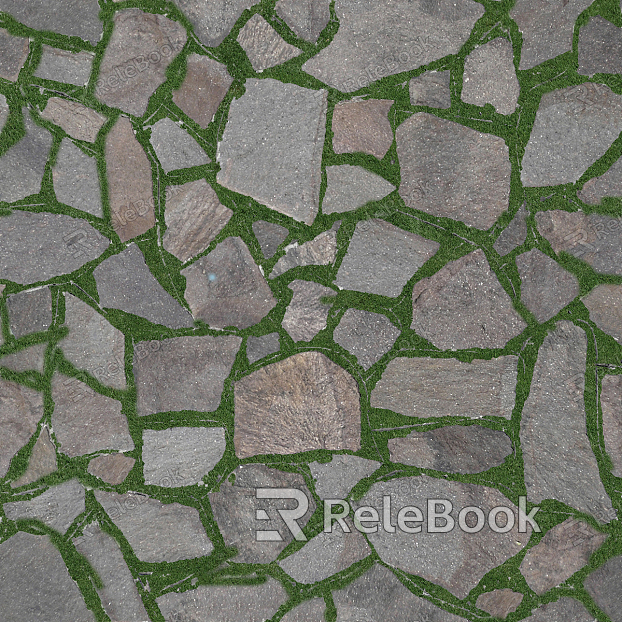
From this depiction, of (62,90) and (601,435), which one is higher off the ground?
(62,90)

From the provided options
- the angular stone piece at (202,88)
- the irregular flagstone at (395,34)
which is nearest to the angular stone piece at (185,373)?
the angular stone piece at (202,88)

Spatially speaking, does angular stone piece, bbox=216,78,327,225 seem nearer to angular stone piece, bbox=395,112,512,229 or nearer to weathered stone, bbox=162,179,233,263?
weathered stone, bbox=162,179,233,263

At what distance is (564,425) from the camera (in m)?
2.08

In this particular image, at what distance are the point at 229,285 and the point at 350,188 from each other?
667 mm

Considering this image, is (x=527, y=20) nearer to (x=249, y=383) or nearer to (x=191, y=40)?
(x=191, y=40)

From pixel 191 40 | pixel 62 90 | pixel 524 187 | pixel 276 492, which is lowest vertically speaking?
pixel 276 492

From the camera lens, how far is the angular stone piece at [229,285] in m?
2.07

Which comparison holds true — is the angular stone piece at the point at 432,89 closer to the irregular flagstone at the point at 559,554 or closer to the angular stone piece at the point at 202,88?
the angular stone piece at the point at 202,88

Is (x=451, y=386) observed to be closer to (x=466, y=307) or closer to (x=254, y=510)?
(x=466, y=307)

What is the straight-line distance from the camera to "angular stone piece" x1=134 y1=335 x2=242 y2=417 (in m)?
2.10

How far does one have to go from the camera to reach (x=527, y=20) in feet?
6.56

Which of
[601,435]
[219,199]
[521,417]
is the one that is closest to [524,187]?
[521,417]

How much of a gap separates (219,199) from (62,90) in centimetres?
80

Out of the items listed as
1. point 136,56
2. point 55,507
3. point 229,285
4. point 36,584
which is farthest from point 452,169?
point 36,584
